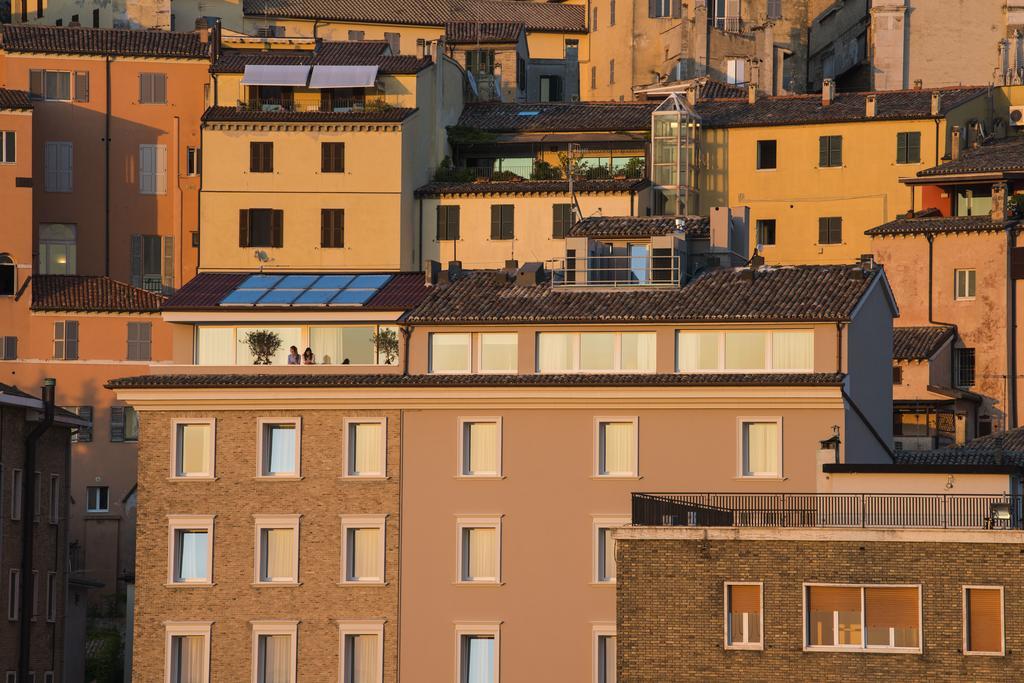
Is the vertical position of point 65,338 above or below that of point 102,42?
below

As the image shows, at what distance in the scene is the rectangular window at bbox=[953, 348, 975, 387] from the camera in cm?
8750

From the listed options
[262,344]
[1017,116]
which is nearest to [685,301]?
[262,344]

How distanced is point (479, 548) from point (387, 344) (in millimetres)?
7083

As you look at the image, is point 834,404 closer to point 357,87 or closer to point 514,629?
point 514,629

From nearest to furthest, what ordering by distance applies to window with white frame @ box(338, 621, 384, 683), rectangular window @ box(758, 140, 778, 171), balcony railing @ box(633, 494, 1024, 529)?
1. balcony railing @ box(633, 494, 1024, 529)
2. window with white frame @ box(338, 621, 384, 683)
3. rectangular window @ box(758, 140, 778, 171)

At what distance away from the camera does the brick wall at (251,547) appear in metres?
63.2

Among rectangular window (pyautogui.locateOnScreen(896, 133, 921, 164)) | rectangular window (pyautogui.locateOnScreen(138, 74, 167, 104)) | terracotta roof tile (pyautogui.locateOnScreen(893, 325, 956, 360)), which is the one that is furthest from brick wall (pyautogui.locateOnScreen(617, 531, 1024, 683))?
rectangular window (pyautogui.locateOnScreen(138, 74, 167, 104))

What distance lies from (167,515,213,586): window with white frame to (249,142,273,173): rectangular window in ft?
87.2

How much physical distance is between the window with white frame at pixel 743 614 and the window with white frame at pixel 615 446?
37.7ft

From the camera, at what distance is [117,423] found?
9138 centimetres

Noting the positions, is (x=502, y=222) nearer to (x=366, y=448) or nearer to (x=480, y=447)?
(x=366, y=448)

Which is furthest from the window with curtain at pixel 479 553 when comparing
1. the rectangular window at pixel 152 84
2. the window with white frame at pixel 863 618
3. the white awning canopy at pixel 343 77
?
the rectangular window at pixel 152 84

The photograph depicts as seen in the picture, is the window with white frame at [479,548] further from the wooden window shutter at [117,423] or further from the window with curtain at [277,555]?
the wooden window shutter at [117,423]

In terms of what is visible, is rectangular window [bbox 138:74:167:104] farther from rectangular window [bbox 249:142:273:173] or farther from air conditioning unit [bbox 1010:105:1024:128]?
air conditioning unit [bbox 1010:105:1024:128]
